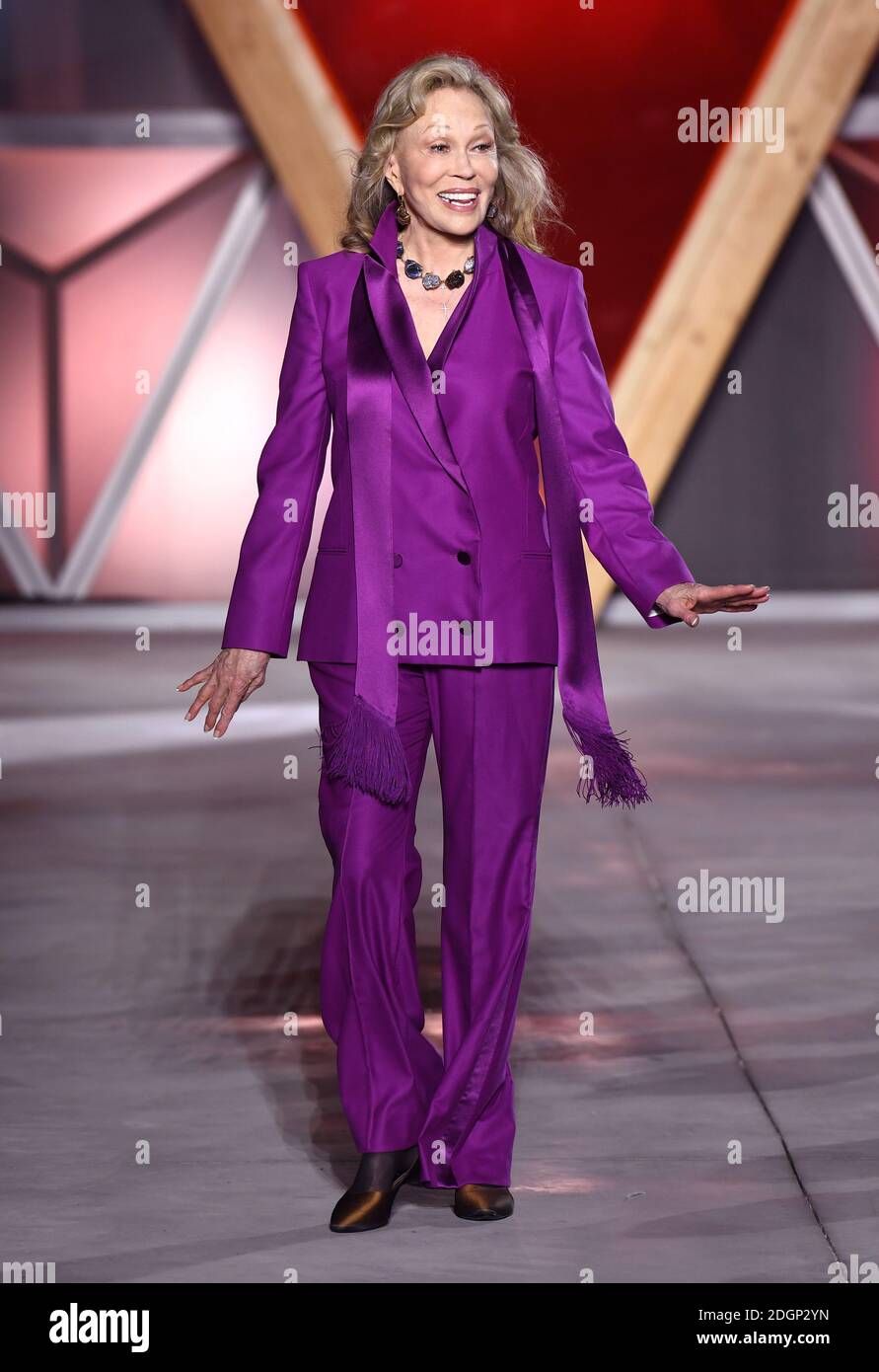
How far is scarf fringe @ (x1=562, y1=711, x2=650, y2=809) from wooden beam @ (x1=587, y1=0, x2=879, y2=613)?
11865 millimetres

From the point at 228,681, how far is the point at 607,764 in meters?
0.62

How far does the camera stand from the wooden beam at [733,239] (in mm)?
15289

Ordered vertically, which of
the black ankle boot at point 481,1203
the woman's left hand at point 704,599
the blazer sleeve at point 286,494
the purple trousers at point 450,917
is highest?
the blazer sleeve at point 286,494

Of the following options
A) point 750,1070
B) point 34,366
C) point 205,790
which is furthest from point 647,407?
point 750,1070

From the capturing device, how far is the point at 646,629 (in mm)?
16156

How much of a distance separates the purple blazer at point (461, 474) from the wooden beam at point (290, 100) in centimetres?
1186

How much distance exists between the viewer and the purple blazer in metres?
3.33

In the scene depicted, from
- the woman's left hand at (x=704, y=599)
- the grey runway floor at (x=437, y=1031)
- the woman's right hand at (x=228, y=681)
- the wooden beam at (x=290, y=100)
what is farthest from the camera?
the wooden beam at (x=290, y=100)

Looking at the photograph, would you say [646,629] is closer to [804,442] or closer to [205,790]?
[804,442]

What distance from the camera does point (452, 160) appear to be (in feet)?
10.8

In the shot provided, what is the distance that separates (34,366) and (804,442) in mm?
A: 6316

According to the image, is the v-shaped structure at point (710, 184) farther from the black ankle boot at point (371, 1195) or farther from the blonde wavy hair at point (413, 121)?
the black ankle boot at point (371, 1195)

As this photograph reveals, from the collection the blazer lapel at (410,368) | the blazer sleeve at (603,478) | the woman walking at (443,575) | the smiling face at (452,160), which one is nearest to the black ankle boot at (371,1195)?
the woman walking at (443,575)

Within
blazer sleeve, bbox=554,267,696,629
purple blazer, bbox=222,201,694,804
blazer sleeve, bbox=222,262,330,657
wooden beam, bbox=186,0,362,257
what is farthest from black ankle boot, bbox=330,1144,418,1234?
wooden beam, bbox=186,0,362,257
